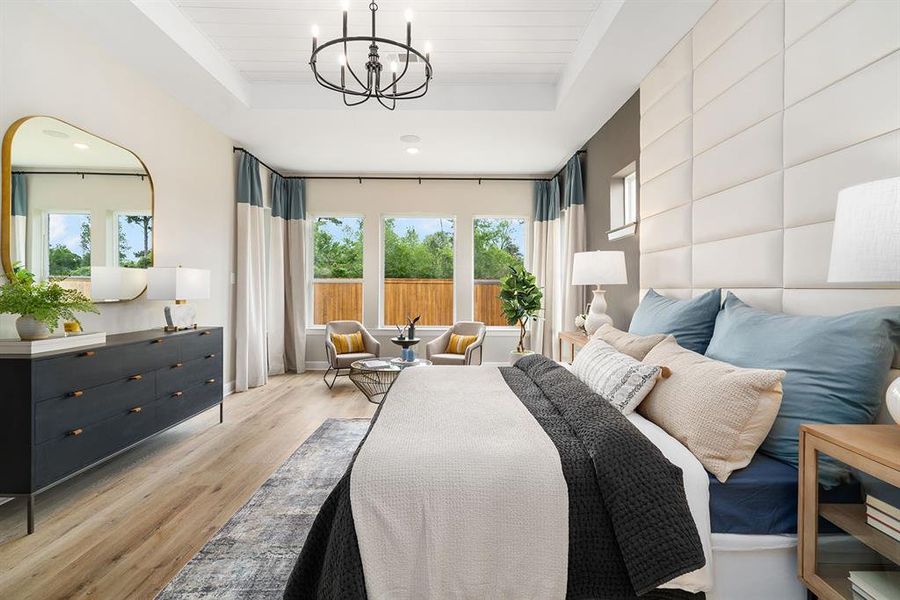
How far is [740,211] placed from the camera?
7.20 ft

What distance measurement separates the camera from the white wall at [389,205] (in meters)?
6.27

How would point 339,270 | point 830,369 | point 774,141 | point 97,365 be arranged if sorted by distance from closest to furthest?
point 830,369 < point 774,141 < point 97,365 < point 339,270

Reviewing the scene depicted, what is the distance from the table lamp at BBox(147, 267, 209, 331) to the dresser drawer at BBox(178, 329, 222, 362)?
0.15m

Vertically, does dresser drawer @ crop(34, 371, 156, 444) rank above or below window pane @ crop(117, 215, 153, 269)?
below

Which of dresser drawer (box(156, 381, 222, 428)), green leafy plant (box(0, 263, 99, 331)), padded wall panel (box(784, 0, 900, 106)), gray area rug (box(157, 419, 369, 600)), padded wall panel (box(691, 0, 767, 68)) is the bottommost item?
gray area rug (box(157, 419, 369, 600))

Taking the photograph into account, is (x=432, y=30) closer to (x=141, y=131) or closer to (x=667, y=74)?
(x=667, y=74)

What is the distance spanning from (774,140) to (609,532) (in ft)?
5.82

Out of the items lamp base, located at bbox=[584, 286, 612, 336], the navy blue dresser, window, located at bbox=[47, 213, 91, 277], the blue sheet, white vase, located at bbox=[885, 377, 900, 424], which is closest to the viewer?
white vase, located at bbox=[885, 377, 900, 424]

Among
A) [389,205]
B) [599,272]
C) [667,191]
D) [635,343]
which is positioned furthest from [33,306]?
[389,205]

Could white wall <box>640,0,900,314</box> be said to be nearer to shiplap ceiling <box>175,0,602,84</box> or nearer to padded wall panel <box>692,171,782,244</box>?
padded wall panel <box>692,171,782,244</box>

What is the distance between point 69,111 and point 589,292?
4487mm

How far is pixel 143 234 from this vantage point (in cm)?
348

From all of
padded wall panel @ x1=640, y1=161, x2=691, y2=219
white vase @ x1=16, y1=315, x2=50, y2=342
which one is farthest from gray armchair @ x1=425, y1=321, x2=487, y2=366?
white vase @ x1=16, y1=315, x2=50, y2=342

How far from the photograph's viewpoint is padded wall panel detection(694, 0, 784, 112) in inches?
77.8
